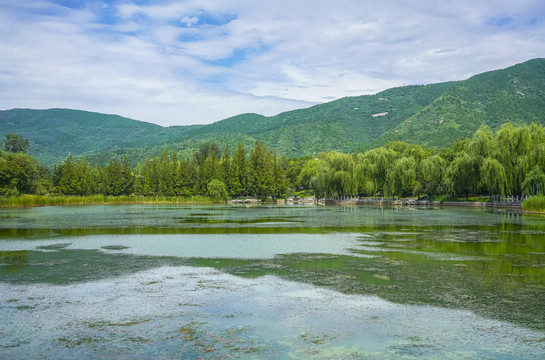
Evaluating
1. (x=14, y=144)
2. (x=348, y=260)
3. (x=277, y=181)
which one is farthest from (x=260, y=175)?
(x=14, y=144)

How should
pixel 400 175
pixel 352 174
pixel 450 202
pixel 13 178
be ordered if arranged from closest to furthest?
1. pixel 450 202
2. pixel 400 175
3. pixel 13 178
4. pixel 352 174

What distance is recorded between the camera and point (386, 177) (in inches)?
3014

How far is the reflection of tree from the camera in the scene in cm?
1566

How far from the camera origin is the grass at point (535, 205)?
46200 millimetres

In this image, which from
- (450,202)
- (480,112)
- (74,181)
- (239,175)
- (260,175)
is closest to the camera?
(450,202)

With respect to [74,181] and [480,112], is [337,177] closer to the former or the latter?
[74,181]

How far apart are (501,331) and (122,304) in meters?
8.11

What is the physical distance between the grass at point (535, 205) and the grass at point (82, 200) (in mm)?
64024

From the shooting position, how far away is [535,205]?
4719 centimetres

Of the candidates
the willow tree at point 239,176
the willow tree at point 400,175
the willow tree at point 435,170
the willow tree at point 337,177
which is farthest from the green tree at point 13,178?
the willow tree at point 435,170

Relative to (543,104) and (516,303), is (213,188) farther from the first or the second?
(543,104)

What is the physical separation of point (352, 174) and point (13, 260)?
231 ft

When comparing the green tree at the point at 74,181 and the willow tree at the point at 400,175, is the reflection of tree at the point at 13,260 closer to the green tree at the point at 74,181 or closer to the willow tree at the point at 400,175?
the willow tree at the point at 400,175

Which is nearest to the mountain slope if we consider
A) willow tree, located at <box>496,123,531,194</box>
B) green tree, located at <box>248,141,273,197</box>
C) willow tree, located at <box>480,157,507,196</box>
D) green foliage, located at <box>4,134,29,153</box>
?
green tree, located at <box>248,141,273,197</box>
